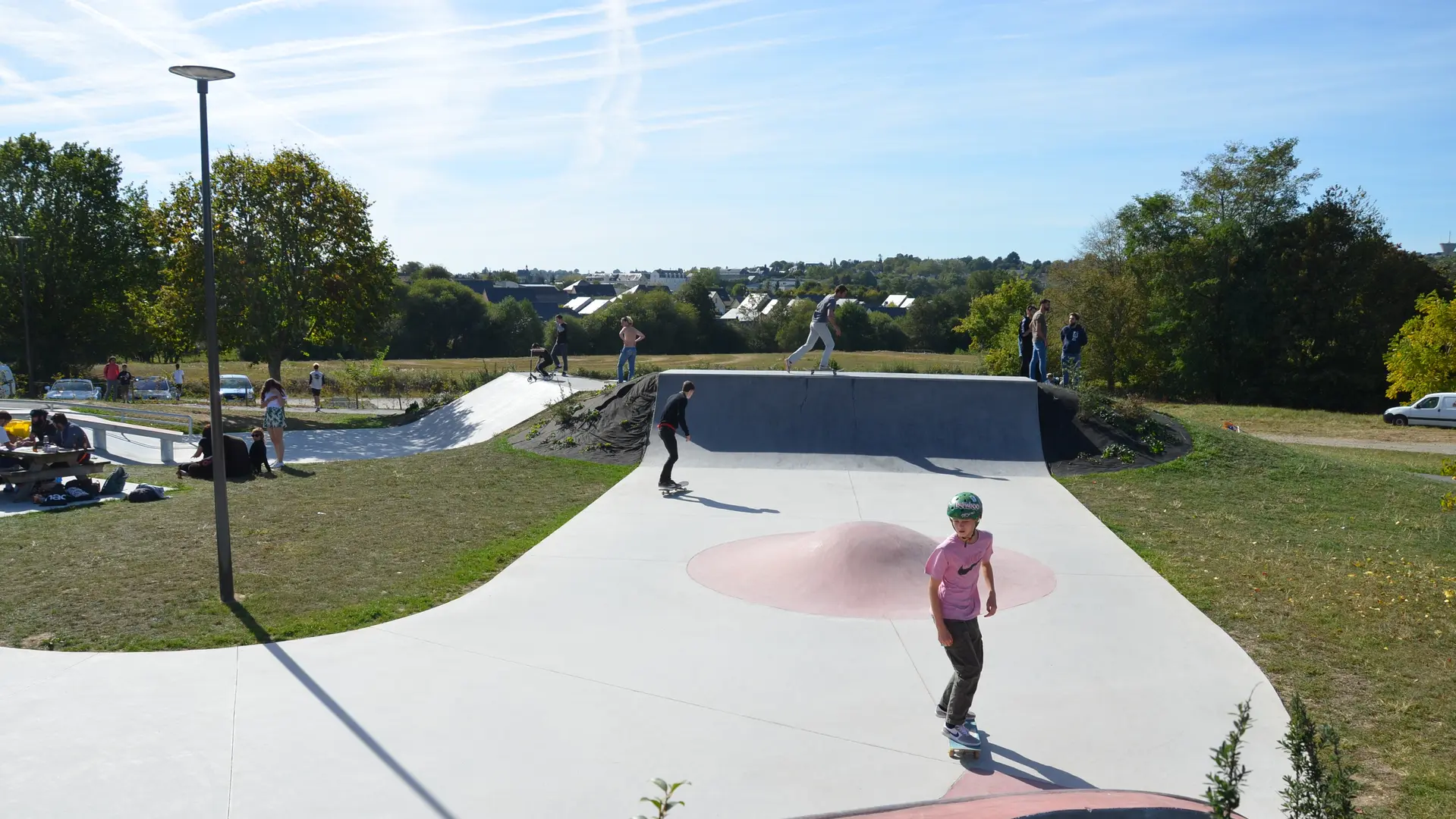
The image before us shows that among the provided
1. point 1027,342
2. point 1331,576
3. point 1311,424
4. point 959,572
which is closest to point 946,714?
point 959,572

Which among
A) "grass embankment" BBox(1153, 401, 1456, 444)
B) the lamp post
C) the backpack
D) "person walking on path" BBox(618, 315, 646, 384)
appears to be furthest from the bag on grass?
"grass embankment" BBox(1153, 401, 1456, 444)

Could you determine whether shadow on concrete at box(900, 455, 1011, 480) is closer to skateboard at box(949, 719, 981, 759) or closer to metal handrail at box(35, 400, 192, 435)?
skateboard at box(949, 719, 981, 759)

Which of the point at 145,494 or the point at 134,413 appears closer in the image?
the point at 145,494

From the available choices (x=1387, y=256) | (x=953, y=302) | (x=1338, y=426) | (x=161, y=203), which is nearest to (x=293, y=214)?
(x=161, y=203)

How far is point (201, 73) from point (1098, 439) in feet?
48.3

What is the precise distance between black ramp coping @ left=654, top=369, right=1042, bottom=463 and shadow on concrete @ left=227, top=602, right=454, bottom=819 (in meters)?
9.83

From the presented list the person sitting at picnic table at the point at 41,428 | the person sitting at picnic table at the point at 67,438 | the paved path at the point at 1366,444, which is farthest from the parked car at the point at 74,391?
the paved path at the point at 1366,444

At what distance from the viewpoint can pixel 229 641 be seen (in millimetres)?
7277

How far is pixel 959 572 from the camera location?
560 centimetres

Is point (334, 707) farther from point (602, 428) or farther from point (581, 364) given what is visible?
point (581, 364)

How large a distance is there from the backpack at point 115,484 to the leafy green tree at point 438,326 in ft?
239

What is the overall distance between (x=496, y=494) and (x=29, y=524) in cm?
563

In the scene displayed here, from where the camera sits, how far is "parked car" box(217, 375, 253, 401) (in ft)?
132

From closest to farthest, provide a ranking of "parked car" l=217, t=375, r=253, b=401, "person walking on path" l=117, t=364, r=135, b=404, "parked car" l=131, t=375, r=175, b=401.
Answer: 1. "person walking on path" l=117, t=364, r=135, b=404
2. "parked car" l=131, t=375, r=175, b=401
3. "parked car" l=217, t=375, r=253, b=401
